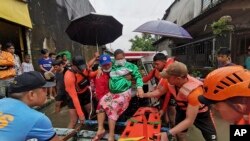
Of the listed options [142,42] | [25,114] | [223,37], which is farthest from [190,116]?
[142,42]

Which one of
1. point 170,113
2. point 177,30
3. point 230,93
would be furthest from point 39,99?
point 177,30

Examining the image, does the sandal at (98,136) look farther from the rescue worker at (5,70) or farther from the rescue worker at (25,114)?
the rescue worker at (5,70)

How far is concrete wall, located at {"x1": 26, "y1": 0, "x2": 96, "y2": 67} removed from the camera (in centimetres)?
1079

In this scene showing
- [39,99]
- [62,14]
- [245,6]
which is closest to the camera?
[39,99]

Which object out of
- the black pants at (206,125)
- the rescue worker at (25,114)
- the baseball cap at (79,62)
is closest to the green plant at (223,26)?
the baseball cap at (79,62)

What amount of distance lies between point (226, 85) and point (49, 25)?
12.2 m

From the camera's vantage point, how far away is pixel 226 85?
161 cm

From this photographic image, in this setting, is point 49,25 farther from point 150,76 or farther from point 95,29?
point 150,76

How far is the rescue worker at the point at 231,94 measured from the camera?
1546mm

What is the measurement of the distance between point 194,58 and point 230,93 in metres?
11.9

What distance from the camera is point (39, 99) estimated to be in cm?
262

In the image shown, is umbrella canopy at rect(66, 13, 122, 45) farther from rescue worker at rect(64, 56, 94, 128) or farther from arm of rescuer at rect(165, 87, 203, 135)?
arm of rescuer at rect(165, 87, 203, 135)

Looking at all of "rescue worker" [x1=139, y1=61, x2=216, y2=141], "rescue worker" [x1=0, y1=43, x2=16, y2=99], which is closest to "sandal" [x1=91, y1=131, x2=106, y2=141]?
"rescue worker" [x1=139, y1=61, x2=216, y2=141]

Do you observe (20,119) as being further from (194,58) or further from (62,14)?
(62,14)
